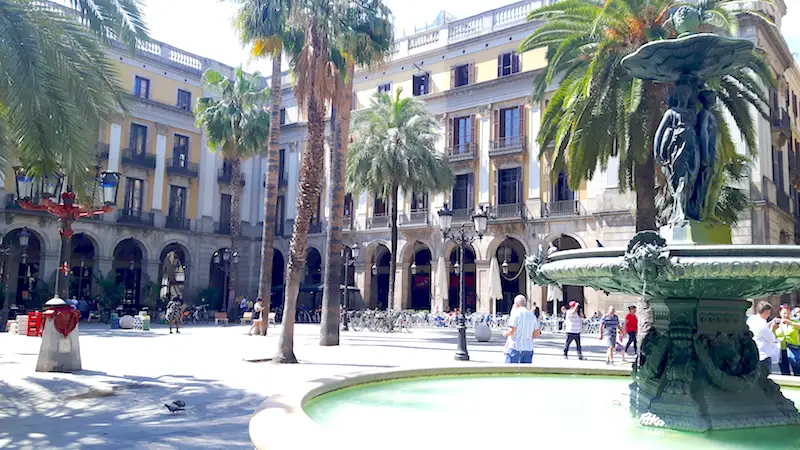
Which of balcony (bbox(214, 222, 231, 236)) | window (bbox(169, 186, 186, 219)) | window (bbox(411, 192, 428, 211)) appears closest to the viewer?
window (bbox(411, 192, 428, 211))

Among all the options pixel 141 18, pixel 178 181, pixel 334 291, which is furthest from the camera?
pixel 178 181

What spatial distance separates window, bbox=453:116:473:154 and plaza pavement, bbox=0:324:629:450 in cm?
1724

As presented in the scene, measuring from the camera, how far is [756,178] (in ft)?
83.4

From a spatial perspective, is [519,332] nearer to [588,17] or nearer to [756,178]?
[588,17]

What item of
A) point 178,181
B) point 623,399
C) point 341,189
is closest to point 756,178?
point 341,189

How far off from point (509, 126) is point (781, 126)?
1217 centimetres

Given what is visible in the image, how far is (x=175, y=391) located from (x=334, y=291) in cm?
827

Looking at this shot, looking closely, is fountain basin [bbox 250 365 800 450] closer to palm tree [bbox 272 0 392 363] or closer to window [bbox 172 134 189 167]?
palm tree [bbox 272 0 392 363]

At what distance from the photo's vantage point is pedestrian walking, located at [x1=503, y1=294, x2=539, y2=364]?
30.1ft

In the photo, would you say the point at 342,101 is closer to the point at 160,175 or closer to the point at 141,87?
the point at 160,175

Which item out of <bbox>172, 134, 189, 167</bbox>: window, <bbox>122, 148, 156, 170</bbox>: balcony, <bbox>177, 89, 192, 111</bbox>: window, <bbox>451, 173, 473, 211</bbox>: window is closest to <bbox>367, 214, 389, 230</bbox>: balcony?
<bbox>451, 173, 473, 211</bbox>: window

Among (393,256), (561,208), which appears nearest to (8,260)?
(393,256)

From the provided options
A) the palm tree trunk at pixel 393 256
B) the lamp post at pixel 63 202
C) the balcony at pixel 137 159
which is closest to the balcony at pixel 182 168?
the balcony at pixel 137 159

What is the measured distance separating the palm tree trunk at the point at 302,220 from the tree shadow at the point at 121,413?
98.9 inches
